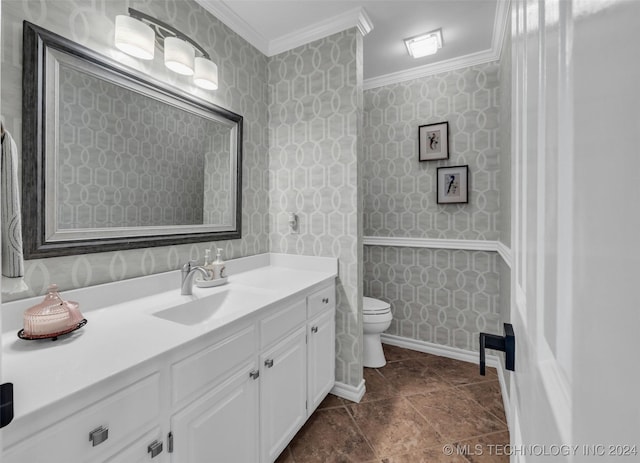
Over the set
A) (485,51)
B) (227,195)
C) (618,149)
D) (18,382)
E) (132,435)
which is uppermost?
(485,51)

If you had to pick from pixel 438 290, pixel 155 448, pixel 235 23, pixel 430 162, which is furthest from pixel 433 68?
pixel 155 448

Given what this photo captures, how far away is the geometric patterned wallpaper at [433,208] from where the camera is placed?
99.1 inches

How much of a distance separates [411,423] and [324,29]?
2726 mm

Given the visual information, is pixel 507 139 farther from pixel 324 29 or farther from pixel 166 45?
pixel 166 45

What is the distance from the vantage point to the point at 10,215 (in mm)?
835

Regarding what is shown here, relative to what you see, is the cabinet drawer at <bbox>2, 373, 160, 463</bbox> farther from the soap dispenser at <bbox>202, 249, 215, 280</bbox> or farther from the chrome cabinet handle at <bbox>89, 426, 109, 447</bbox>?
the soap dispenser at <bbox>202, 249, 215, 280</bbox>

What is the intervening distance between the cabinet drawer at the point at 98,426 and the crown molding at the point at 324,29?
7.56ft

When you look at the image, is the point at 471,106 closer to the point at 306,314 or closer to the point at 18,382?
the point at 306,314

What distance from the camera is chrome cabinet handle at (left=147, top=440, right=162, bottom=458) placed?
863 millimetres

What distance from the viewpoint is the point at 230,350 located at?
3.80 feet

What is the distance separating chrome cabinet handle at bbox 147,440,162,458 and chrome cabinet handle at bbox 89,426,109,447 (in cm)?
15

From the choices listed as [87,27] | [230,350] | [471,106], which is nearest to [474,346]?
[471,106]

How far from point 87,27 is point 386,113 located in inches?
93.8

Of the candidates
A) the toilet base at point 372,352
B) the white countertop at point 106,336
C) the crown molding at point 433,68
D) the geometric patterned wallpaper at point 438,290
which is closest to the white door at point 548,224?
the white countertop at point 106,336
